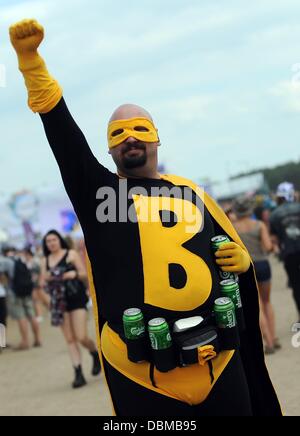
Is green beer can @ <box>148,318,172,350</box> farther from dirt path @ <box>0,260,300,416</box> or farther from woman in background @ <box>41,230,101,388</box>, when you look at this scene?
woman in background @ <box>41,230,101,388</box>

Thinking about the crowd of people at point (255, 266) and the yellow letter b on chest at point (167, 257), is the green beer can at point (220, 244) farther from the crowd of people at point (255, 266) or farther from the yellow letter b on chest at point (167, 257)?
the crowd of people at point (255, 266)

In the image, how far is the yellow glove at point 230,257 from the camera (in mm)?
3748

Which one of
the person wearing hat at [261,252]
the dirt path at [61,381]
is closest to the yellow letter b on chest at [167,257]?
the dirt path at [61,381]

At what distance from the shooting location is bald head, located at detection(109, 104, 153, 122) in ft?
12.7

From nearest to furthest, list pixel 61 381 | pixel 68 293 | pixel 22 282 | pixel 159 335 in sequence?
pixel 159 335, pixel 68 293, pixel 61 381, pixel 22 282

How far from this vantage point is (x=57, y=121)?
349cm

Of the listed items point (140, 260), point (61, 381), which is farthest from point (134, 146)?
point (61, 381)

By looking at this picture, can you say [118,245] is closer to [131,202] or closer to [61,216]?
[131,202]

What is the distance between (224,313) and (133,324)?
1.40 feet

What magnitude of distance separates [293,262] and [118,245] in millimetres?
5469

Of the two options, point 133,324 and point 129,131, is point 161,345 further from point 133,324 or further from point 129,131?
point 129,131
